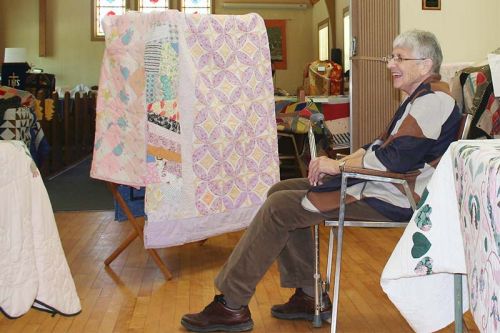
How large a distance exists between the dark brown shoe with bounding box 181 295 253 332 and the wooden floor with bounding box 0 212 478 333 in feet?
0.22

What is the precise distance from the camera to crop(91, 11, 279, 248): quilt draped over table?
332 cm

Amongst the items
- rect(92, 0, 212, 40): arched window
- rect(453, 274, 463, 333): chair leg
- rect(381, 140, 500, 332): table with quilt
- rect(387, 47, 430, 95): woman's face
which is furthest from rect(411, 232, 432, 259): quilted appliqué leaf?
rect(92, 0, 212, 40): arched window

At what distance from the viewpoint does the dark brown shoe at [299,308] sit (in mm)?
2805

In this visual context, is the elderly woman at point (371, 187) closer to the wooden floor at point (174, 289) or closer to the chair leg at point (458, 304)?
the wooden floor at point (174, 289)

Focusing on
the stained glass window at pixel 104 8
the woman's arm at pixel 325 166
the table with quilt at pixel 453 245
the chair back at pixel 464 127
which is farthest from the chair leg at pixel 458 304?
the stained glass window at pixel 104 8

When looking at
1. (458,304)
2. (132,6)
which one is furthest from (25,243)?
(132,6)

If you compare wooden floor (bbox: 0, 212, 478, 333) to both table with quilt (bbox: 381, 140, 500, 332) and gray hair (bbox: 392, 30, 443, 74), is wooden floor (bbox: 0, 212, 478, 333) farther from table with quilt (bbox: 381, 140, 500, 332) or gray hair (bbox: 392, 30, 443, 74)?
gray hair (bbox: 392, 30, 443, 74)

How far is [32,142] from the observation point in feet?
21.7

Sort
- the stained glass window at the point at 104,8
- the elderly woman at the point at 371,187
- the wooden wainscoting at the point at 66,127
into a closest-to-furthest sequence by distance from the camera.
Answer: the elderly woman at the point at 371,187 < the wooden wainscoting at the point at 66,127 < the stained glass window at the point at 104,8

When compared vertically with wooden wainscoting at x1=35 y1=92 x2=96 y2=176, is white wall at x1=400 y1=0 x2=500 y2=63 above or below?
above

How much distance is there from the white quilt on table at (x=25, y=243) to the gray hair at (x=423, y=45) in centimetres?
125

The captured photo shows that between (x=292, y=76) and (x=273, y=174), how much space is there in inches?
389

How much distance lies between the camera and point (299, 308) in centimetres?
282

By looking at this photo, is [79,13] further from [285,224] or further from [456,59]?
[285,224]
